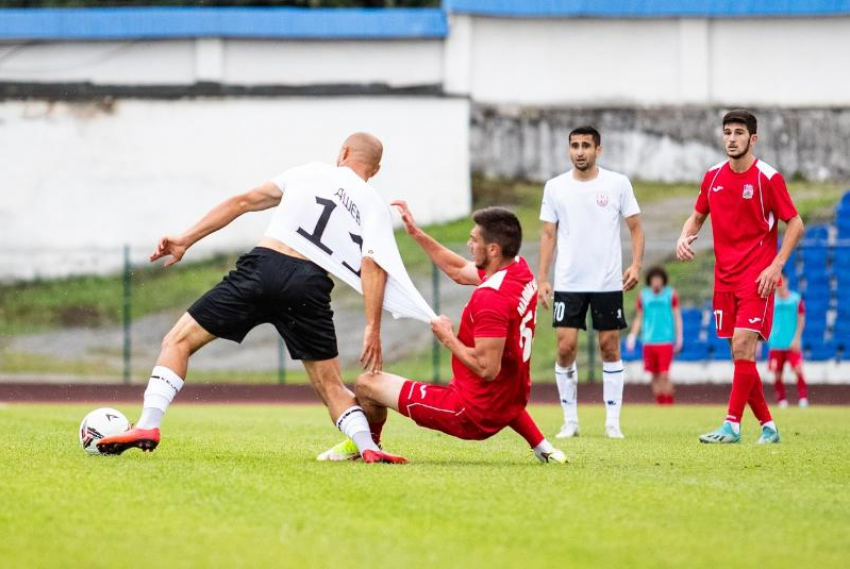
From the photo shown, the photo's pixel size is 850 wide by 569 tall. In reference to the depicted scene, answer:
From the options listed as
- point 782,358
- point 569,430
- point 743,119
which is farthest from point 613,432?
point 782,358

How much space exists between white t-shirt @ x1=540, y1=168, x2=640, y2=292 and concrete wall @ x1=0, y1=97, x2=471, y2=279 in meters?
19.1

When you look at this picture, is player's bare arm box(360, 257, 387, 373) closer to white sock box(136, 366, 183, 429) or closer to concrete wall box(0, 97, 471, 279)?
white sock box(136, 366, 183, 429)

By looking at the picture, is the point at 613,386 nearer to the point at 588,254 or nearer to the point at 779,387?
the point at 588,254

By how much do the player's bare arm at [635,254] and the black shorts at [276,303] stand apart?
389 cm

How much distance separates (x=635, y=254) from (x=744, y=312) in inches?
51.2

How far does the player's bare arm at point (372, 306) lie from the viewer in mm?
8586

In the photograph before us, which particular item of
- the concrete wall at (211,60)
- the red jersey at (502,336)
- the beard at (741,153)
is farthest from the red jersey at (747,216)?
the concrete wall at (211,60)

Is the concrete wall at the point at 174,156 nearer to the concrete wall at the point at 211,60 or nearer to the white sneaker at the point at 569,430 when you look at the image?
the concrete wall at the point at 211,60

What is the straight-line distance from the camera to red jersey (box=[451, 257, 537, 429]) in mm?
8328

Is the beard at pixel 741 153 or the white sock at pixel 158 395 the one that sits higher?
the beard at pixel 741 153

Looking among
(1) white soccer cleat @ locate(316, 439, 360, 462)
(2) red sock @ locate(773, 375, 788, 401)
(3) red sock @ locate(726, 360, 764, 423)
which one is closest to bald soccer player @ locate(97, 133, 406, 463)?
(1) white soccer cleat @ locate(316, 439, 360, 462)

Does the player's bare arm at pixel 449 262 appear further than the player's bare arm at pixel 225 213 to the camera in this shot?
Yes

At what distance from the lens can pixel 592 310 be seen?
488 inches

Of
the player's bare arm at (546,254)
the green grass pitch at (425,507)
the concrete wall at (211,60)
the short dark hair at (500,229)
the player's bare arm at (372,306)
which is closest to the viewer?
the green grass pitch at (425,507)
